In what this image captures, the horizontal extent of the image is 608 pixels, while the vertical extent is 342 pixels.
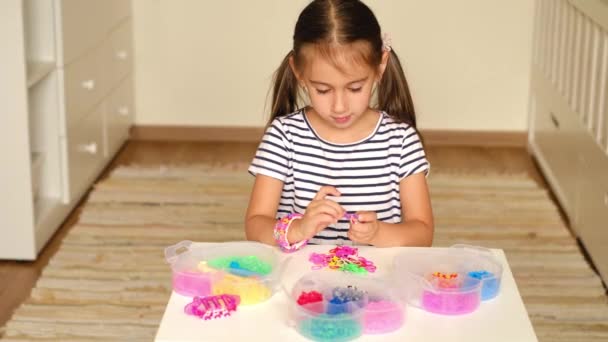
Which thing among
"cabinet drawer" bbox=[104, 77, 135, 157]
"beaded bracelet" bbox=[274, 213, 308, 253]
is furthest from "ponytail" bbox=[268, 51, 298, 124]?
"cabinet drawer" bbox=[104, 77, 135, 157]

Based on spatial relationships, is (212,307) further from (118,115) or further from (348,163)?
(118,115)

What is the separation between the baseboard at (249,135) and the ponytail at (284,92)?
213 centimetres

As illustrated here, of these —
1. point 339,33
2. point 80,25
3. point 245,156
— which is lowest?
point 245,156

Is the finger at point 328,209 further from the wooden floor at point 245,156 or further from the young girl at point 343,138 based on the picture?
the wooden floor at point 245,156

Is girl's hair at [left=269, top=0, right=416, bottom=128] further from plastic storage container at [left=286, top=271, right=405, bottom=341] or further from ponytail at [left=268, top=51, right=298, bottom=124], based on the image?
plastic storage container at [left=286, top=271, right=405, bottom=341]

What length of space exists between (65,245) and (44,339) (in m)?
0.60

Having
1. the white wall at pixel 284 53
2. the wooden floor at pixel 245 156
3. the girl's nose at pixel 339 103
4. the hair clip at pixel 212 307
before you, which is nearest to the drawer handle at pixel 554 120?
the wooden floor at pixel 245 156

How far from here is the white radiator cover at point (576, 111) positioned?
9.02 ft

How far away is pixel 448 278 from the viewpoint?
1382mm

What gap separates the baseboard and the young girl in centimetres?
215

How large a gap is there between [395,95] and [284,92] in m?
0.22

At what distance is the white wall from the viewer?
3.90 meters

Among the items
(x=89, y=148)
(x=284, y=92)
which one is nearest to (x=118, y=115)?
(x=89, y=148)

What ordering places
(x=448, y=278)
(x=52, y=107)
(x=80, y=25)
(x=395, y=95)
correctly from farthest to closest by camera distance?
(x=80, y=25) → (x=52, y=107) → (x=395, y=95) → (x=448, y=278)
